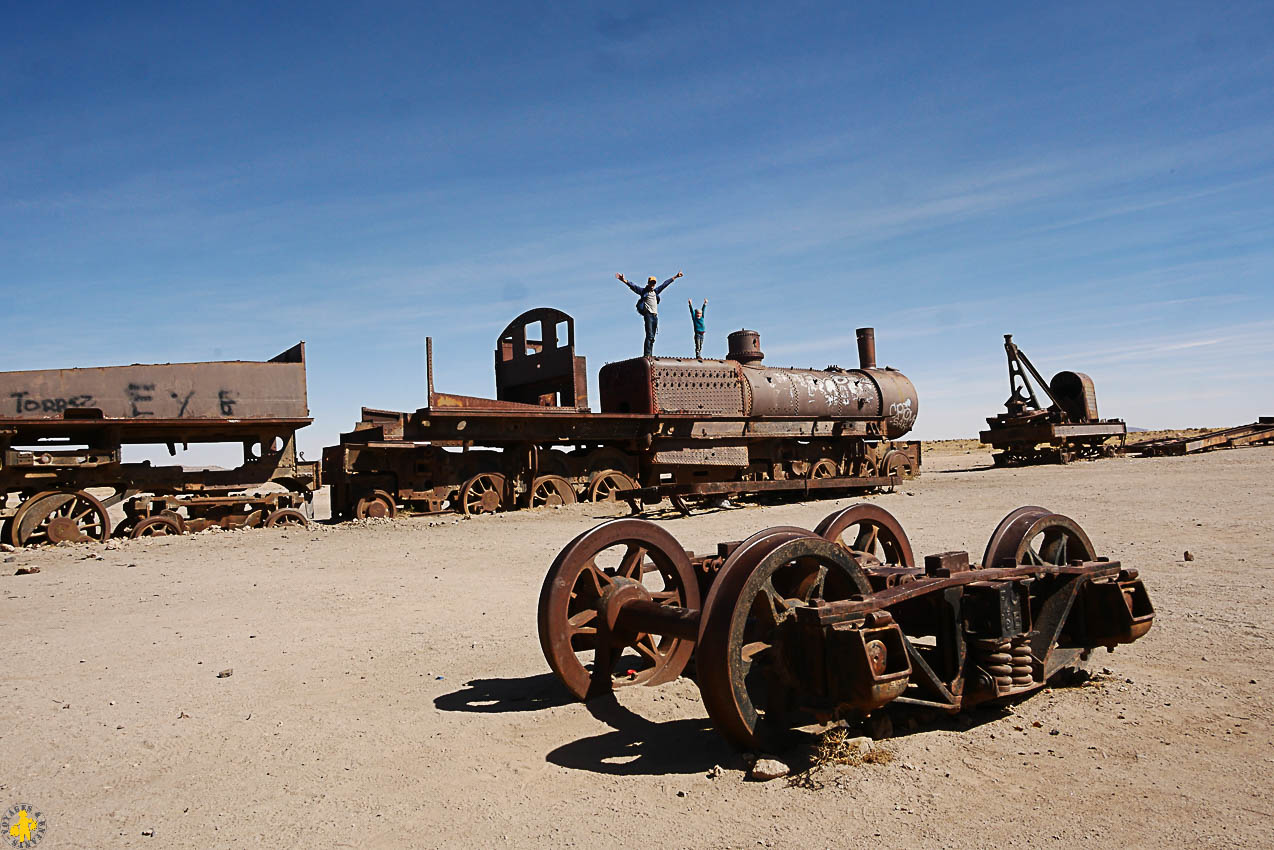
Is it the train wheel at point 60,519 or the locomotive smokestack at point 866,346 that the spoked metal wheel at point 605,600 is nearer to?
the train wheel at point 60,519

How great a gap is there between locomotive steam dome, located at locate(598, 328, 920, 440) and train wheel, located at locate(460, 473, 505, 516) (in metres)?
3.08

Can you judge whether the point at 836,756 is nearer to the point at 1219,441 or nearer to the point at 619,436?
the point at 619,436

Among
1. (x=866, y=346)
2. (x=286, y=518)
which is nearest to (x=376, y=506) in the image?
(x=286, y=518)

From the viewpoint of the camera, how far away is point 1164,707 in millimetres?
4047

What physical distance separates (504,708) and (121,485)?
36.1ft

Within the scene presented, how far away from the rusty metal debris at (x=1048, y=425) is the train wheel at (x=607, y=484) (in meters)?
12.2

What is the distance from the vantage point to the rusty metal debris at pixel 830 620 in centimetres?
345

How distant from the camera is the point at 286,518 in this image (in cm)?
1343

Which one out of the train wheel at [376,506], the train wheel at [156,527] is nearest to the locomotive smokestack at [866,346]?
the train wheel at [376,506]

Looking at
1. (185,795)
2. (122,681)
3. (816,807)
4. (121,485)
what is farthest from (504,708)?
(121,485)

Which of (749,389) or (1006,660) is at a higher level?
(749,389)

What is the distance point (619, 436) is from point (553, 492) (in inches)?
64.4

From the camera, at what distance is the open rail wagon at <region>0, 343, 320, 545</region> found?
12227 millimetres

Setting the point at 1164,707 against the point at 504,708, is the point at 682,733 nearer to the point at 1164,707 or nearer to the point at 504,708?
the point at 504,708
